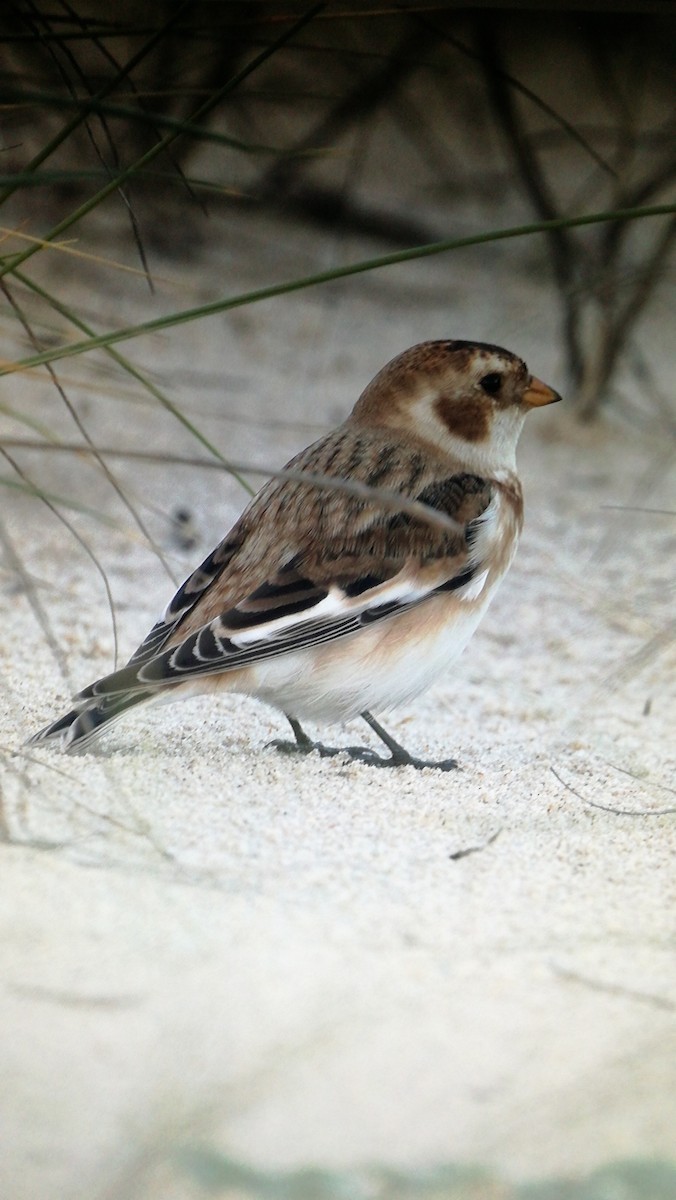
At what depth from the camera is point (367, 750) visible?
1635 mm

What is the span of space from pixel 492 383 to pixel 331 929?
0.94 m

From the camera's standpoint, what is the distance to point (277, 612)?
1.52 meters

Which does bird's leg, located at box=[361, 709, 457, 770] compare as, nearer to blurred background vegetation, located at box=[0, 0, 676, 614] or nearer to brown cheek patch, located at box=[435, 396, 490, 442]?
brown cheek patch, located at box=[435, 396, 490, 442]

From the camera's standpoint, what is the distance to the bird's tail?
4.37 ft

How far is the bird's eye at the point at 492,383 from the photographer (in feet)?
5.76

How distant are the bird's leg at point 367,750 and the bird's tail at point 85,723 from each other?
0.23 m

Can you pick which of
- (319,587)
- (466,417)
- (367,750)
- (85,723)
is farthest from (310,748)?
(466,417)

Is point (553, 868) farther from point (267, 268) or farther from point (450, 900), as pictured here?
point (267, 268)

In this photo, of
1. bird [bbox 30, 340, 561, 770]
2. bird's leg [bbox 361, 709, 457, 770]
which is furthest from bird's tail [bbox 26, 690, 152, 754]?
bird's leg [bbox 361, 709, 457, 770]

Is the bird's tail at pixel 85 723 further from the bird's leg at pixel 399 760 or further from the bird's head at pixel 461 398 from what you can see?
the bird's head at pixel 461 398

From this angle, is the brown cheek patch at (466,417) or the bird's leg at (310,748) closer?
the bird's leg at (310,748)

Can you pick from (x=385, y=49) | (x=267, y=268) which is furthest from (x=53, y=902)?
(x=267, y=268)

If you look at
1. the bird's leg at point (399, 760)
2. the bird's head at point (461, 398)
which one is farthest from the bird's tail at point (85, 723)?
the bird's head at point (461, 398)

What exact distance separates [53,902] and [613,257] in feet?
8.61
